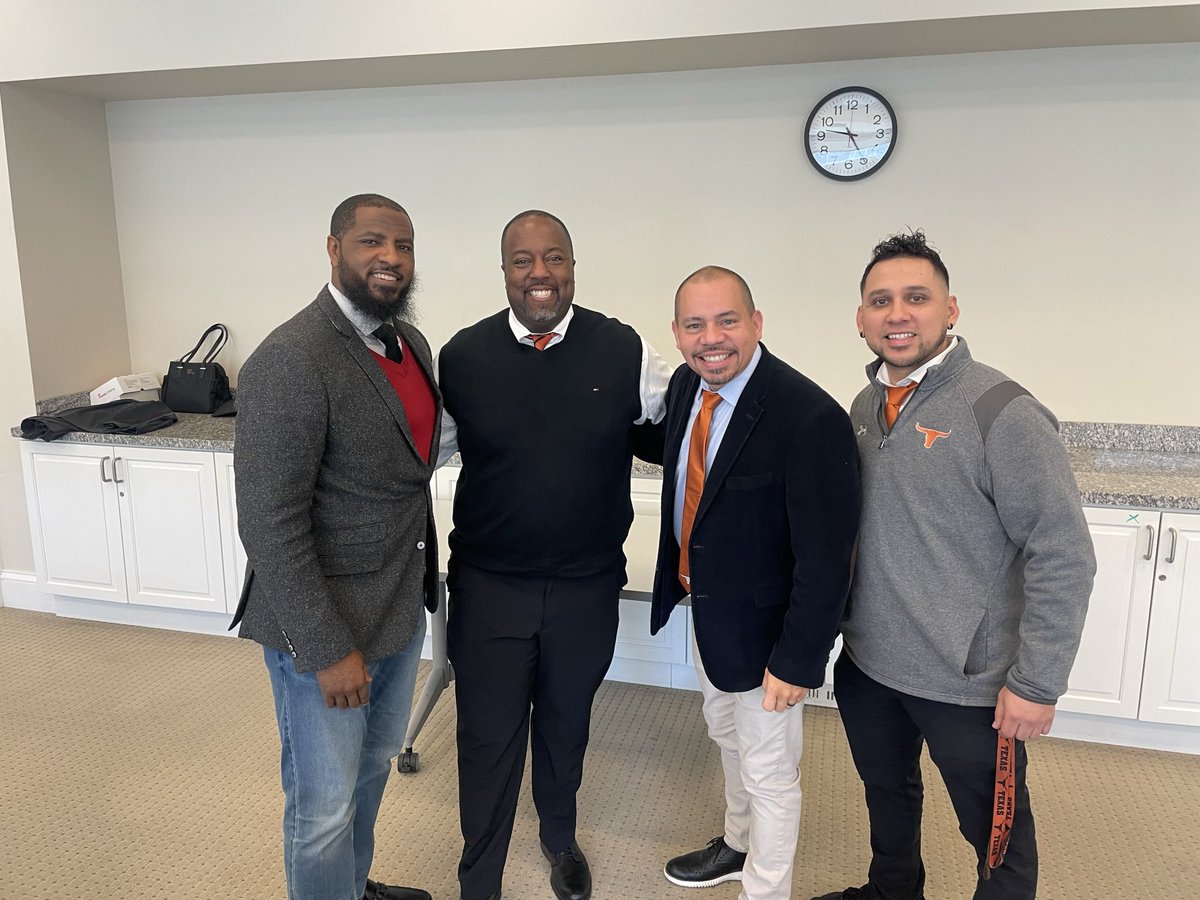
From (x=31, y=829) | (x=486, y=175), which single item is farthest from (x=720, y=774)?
(x=486, y=175)

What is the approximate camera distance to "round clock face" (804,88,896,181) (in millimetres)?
3098

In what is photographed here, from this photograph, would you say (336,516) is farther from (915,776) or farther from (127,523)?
(127,523)

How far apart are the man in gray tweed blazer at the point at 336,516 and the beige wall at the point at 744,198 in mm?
1914

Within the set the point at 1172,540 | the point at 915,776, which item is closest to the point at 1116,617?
the point at 1172,540

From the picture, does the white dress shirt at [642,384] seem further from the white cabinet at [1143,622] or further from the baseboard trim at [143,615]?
the baseboard trim at [143,615]

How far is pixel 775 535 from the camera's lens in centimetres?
169

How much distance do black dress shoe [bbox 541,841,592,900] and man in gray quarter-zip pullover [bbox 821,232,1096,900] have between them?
90 centimetres

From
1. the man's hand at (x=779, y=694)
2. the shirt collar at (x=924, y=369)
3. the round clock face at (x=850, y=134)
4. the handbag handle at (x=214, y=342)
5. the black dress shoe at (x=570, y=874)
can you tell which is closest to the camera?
the shirt collar at (x=924, y=369)

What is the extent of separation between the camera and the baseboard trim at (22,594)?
3865 millimetres

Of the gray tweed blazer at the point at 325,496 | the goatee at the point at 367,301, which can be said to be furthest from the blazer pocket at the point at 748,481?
the goatee at the point at 367,301

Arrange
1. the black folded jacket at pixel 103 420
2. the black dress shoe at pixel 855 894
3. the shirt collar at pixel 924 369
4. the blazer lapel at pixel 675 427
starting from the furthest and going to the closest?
1. the black folded jacket at pixel 103 420
2. the black dress shoe at pixel 855 894
3. the blazer lapel at pixel 675 427
4. the shirt collar at pixel 924 369

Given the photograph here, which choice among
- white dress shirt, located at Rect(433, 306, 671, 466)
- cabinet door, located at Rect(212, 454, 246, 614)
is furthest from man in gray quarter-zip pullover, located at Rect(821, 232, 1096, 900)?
cabinet door, located at Rect(212, 454, 246, 614)

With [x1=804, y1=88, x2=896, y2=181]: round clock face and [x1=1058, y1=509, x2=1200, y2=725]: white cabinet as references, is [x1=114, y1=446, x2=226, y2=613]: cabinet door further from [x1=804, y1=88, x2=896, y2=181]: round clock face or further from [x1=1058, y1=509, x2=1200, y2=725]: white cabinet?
[x1=1058, y1=509, x2=1200, y2=725]: white cabinet

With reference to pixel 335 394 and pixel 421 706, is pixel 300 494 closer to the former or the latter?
pixel 335 394
